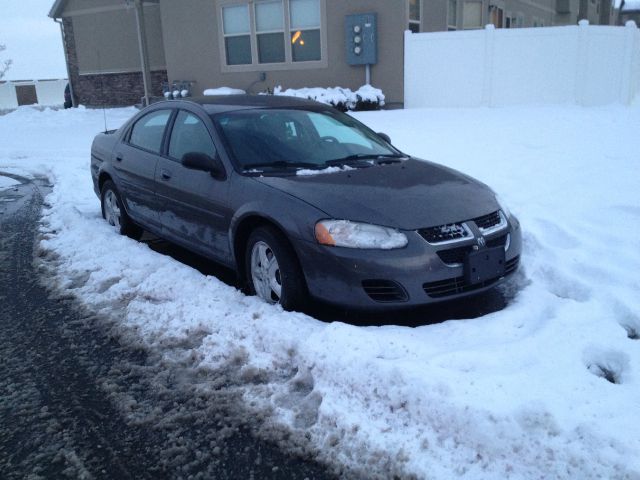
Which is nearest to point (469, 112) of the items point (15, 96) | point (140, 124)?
point (140, 124)

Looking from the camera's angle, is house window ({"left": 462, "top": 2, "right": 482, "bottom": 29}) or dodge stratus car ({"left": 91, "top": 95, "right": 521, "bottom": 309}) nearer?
dodge stratus car ({"left": 91, "top": 95, "right": 521, "bottom": 309})

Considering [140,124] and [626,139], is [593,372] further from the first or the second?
[626,139]

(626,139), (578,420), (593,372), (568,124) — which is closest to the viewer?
(578,420)

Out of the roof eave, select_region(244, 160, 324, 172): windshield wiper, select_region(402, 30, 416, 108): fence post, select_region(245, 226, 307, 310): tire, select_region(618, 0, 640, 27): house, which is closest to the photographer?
select_region(245, 226, 307, 310): tire

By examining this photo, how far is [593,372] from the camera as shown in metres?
3.31

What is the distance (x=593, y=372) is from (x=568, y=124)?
9195 millimetres

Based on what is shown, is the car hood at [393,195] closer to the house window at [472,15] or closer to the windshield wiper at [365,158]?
the windshield wiper at [365,158]

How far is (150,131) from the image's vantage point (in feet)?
19.0

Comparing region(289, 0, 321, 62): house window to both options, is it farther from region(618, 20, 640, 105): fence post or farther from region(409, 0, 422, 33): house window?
region(618, 20, 640, 105): fence post

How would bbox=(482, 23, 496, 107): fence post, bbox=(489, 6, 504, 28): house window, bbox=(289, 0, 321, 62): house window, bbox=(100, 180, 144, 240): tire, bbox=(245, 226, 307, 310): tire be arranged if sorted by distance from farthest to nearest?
bbox=(489, 6, 504, 28): house window → bbox=(289, 0, 321, 62): house window → bbox=(482, 23, 496, 107): fence post → bbox=(100, 180, 144, 240): tire → bbox=(245, 226, 307, 310): tire

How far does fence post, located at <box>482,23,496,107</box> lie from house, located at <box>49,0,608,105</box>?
191cm

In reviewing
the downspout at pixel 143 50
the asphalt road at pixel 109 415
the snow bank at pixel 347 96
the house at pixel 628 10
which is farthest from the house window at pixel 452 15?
the house at pixel 628 10

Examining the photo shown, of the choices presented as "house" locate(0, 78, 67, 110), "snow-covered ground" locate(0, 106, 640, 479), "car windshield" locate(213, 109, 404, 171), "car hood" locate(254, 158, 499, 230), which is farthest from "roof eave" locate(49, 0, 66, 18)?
"car hood" locate(254, 158, 499, 230)

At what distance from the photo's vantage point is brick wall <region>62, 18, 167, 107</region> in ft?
68.6
